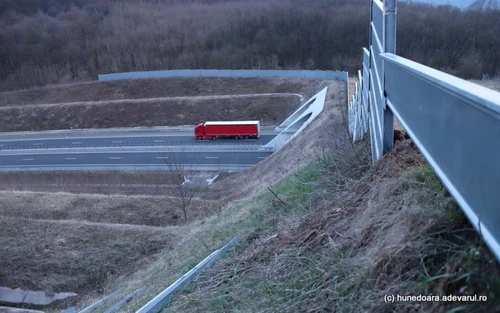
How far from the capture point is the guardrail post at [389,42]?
16.5 feet

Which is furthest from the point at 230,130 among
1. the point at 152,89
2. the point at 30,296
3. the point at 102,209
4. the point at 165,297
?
the point at 165,297

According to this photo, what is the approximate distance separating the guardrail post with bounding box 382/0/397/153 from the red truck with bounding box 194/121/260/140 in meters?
28.4

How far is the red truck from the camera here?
1329 inches

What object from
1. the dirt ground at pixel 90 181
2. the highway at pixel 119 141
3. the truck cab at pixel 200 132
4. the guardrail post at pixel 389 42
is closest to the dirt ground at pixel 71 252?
the dirt ground at pixel 90 181

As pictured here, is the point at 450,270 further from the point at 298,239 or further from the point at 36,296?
the point at 36,296

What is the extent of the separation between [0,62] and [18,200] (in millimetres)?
51650

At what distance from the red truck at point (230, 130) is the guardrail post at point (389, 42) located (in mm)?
28353

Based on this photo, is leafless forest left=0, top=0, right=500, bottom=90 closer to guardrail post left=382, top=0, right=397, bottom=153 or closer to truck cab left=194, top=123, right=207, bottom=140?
truck cab left=194, top=123, right=207, bottom=140

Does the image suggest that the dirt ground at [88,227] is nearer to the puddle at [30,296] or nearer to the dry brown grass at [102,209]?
the dry brown grass at [102,209]

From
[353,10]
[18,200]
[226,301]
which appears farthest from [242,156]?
[353,10]

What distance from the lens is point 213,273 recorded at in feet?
17.4

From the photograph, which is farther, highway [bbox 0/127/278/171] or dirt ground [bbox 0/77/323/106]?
dirt ground [bbox 0/77/323/106]

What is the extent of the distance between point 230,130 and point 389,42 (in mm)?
28933

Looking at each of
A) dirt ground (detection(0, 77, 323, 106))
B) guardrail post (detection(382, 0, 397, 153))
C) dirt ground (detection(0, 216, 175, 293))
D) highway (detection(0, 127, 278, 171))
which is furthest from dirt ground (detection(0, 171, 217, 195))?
guardrail post (detection(382, 0, 397, 153))
